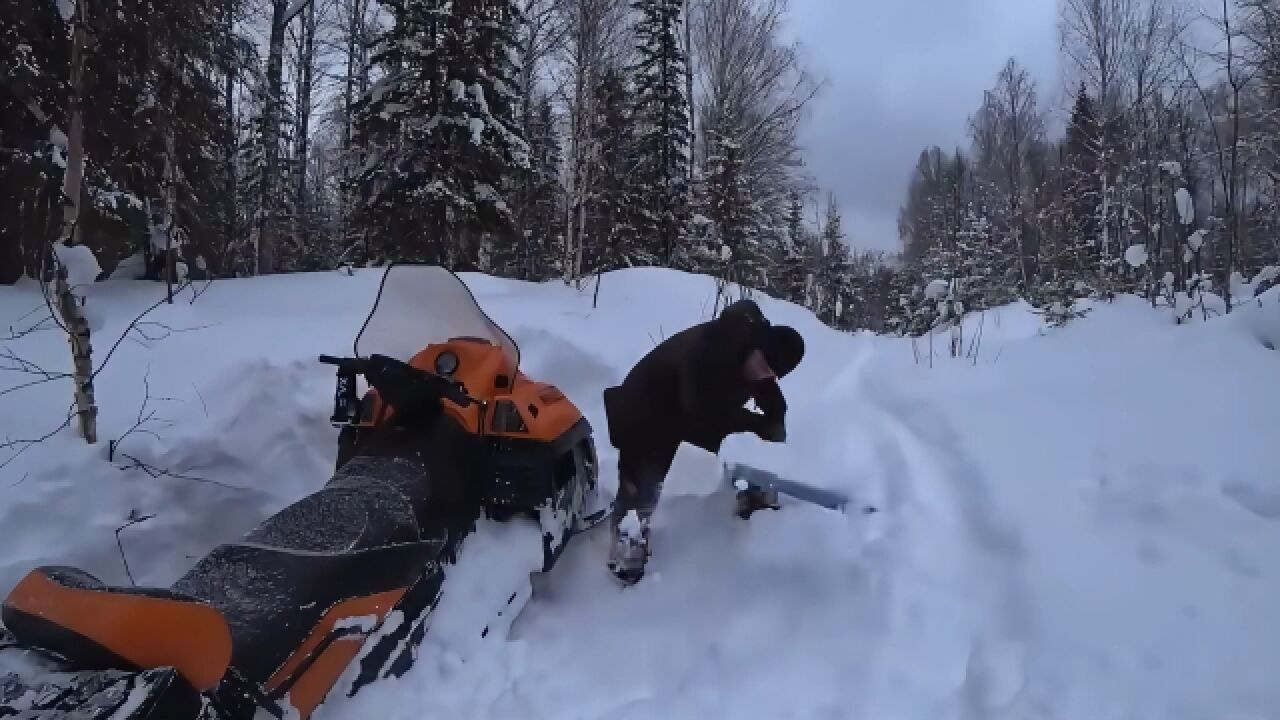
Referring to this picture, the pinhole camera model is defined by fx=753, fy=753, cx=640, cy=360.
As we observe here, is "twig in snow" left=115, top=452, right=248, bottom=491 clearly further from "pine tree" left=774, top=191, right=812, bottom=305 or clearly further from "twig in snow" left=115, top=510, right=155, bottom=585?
"pine tree" left=774, top=191, right=812, bottom=305

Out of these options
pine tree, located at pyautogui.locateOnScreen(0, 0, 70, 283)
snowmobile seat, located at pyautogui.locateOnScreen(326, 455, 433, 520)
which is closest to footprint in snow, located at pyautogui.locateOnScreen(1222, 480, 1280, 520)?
snowmobile seat, located at pyautogui.locateOnScreen(326, 455, 433, 520)

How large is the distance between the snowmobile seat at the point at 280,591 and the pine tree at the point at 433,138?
1099cm

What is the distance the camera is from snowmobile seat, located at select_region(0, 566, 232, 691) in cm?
129

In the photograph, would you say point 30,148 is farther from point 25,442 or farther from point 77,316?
point 25,442

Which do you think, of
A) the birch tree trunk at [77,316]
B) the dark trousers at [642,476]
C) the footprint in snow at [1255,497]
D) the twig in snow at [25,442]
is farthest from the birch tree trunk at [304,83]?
the footprint in snow at [1255,497]

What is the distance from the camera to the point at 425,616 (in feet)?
7.43

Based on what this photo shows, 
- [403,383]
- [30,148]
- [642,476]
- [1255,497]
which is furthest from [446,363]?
[30,148]

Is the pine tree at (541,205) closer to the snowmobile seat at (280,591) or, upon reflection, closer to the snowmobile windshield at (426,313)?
the snowmobile windshield at (426,313)

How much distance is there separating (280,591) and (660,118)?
64.0ft

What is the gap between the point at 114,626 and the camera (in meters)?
1.29

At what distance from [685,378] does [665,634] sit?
3.10 ft

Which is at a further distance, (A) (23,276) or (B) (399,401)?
(A) (23,276)

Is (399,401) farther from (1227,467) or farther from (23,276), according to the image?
(23,276)

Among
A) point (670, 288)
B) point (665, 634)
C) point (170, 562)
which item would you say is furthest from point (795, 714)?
point (670, 288)
